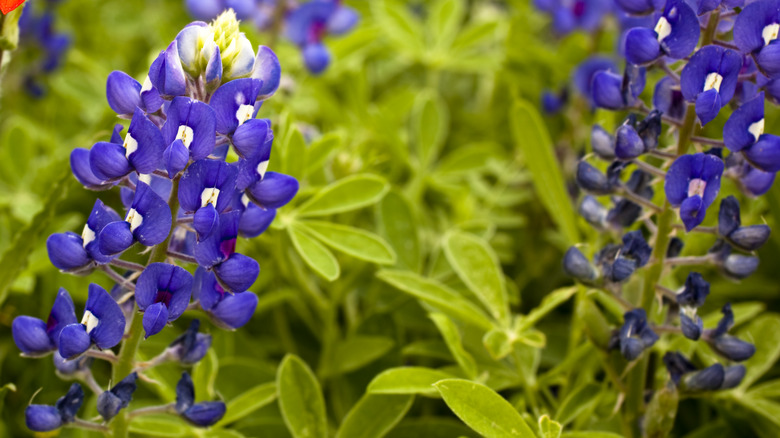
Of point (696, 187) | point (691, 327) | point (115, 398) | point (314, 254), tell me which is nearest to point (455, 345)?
point (314, 254)

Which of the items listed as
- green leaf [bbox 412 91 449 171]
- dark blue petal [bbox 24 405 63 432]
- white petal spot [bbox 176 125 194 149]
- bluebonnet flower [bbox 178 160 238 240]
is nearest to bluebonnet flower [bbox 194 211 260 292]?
bluebonnet flower [bbox 178 160 238 240]

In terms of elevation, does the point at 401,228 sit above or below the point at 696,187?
below

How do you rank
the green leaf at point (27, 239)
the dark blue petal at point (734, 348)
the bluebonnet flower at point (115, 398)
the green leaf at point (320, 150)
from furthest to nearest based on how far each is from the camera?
1. the green leaf at point (320, 150)
2. the green leaf at point (27, 239)
3. the dark blue petal at point (734, 348)
4. the bluebonnet flower at point (115, 398)

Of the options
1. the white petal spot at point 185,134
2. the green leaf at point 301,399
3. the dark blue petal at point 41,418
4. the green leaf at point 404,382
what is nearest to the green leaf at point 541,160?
the green leaf at point 404,382

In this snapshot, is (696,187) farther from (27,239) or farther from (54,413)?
(27,239)

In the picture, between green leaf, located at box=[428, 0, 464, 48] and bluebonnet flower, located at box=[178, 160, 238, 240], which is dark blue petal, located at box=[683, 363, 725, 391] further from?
green leaf, located at box=[428, 0, 464, 48]

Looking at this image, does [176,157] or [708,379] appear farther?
[708,379]

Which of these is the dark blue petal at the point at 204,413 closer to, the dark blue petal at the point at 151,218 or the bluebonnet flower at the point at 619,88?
the dark blue petal at the point at 151,218
